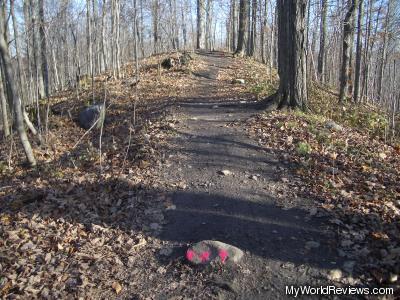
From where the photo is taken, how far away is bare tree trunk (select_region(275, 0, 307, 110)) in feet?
29.3

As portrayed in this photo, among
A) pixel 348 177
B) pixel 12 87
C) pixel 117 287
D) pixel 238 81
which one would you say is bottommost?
pixel 117 287

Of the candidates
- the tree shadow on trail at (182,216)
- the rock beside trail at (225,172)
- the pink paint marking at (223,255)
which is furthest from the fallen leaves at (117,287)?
the rock beside trail at (225,172)

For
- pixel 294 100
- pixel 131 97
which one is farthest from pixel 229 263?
pixel 131 97

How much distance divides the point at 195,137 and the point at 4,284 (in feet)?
16.9

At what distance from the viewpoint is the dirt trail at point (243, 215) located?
4.16 metres

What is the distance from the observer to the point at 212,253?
4.52 meters

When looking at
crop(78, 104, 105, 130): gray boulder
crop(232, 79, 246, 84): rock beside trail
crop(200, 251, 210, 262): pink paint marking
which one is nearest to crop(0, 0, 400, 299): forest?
crop(200, 251, 210, 262): pink paint marking

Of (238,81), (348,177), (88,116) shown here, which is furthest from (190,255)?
(238,81)

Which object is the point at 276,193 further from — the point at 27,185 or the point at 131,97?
the point at 131,97

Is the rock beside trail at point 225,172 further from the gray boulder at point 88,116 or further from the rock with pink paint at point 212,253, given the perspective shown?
the gray boulder at point 88,116

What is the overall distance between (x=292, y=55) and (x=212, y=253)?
6372 mm

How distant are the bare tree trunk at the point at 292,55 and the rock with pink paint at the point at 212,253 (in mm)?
5842

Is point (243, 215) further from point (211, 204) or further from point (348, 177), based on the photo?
point (348, 177)

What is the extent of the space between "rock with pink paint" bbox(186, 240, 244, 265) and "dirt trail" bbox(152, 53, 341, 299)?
0.13 m
